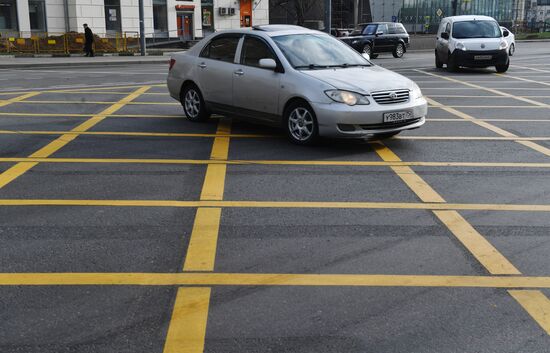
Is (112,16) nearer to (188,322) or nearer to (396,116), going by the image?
(396,116)

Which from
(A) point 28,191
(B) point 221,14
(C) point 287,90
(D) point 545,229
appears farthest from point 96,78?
(B) point 221,14

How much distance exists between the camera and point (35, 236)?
535cm

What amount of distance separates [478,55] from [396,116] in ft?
44.4

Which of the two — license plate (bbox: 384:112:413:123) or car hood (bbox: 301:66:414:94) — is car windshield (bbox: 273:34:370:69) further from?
license plate (bbox: 384:112:413:123)

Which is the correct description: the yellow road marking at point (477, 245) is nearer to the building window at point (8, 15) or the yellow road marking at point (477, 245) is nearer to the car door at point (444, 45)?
the car door at point (444, 45)

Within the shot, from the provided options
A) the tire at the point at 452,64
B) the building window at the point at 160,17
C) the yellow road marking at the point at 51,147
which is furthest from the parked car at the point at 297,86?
the building window at the point at 160,17

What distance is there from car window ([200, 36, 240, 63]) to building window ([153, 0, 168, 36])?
33794 mm

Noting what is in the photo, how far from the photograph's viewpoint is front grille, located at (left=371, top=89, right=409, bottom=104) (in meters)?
8.64

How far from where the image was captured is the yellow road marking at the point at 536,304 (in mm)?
3855

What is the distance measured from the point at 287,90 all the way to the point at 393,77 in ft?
4.82

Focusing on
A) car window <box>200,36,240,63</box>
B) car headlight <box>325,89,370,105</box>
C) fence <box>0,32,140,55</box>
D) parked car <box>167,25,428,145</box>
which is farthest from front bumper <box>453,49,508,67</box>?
fence <box>0,32,140,55</box>

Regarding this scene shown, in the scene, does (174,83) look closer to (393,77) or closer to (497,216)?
(393,77)

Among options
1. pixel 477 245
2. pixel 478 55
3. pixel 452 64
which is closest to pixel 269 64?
pixel 477 245

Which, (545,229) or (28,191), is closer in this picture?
(545,229)
